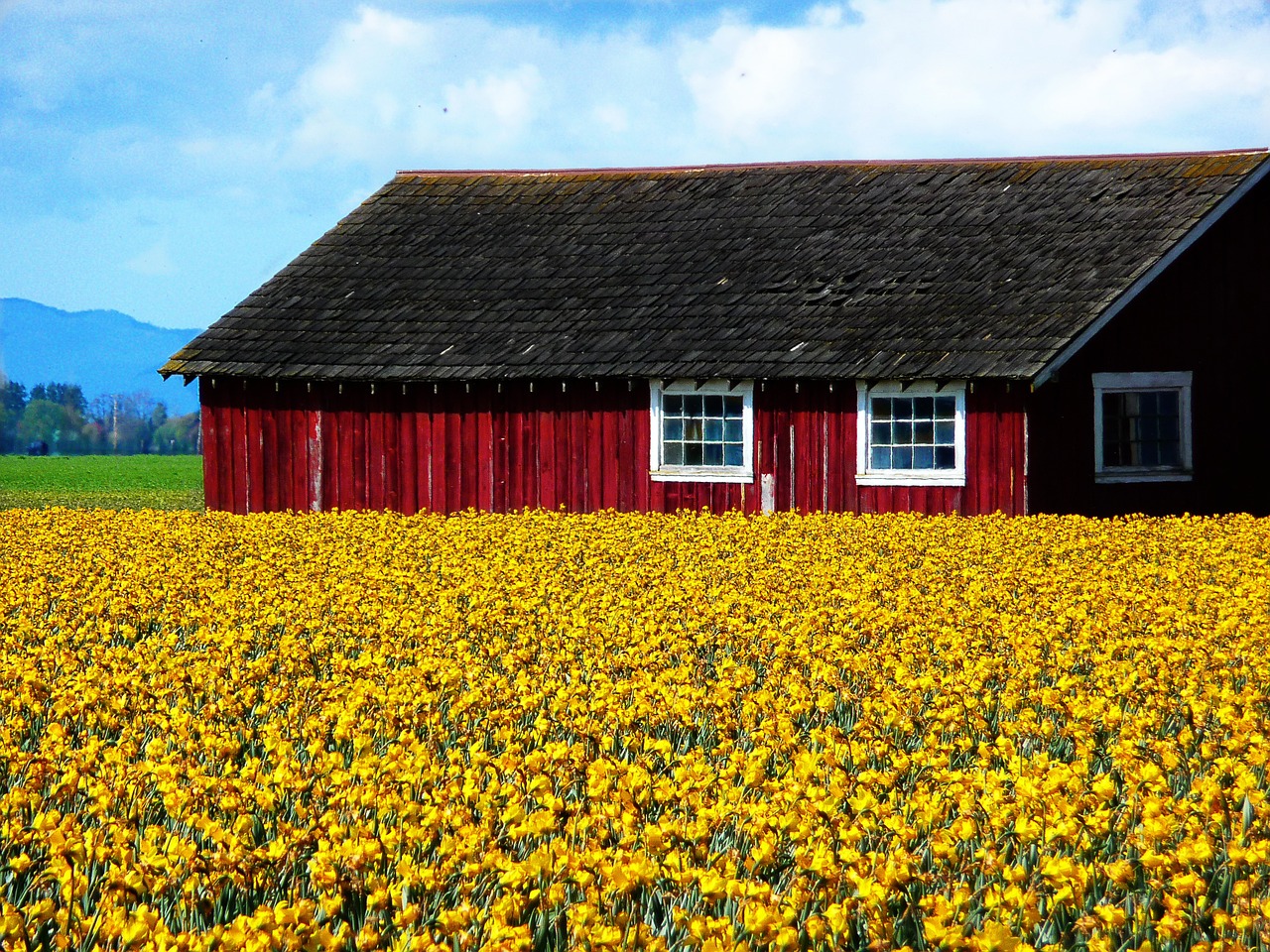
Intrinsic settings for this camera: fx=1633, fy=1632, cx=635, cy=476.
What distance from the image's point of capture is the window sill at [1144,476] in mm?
20112

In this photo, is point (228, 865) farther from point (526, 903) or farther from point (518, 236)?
point (518, 236)

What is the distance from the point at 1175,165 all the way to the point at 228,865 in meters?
20.3

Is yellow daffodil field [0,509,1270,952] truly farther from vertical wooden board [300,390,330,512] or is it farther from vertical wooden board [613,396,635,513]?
vertical wooden board [300,390,330,512]

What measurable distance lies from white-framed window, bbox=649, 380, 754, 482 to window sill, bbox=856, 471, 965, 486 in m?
1.48

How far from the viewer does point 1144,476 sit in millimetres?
20359

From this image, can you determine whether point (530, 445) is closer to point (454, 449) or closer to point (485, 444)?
point (485, 444)

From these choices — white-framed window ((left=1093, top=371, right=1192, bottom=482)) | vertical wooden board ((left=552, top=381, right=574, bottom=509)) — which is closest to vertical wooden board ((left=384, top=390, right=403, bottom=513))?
vertical wooden board ((left=552, top=381, right=574, bottom=509))

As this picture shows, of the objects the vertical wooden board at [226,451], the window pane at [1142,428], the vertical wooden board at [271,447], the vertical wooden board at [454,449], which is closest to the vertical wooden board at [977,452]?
the window pane at [1142,428]

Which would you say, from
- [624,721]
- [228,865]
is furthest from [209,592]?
[228,865]

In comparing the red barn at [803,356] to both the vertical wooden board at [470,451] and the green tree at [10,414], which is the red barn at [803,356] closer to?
the vertical wooden board at [470,451]

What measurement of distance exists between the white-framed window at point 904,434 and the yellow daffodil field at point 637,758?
6255mm

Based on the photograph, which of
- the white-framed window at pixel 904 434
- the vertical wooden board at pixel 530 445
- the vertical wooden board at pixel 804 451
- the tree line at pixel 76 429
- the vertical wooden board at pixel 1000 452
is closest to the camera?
the vertical wooden board at pixel 1000 452

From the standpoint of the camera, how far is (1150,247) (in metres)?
20.3

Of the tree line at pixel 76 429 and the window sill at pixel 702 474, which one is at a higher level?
the tree line at pixel 76 429
